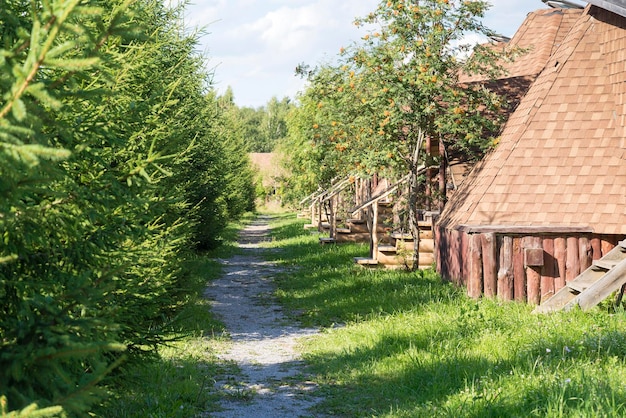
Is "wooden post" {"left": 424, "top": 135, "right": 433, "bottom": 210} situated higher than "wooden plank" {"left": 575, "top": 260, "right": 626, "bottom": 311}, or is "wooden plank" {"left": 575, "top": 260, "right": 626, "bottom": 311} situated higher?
"wooden post" {"left": 424, "top": 135, "right": 433, "bottom": 210}

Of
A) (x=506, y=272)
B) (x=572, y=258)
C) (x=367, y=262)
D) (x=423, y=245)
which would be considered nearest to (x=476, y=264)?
(x=506, y=272)

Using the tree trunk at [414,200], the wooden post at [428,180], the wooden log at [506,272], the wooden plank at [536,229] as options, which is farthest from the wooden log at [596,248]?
the wooden post at [428,180]

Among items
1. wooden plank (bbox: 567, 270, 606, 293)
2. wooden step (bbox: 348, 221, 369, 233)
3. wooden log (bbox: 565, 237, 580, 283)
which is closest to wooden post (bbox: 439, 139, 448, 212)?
wooden log (bbox: 565, 237, 580, 283)

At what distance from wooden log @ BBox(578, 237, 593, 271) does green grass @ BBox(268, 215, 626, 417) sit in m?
1.30

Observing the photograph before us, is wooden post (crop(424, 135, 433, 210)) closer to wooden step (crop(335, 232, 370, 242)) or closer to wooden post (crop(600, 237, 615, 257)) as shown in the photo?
wooden post (crop(600, 237, 615, 257))

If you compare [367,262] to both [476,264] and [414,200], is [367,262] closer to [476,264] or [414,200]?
[414,200]

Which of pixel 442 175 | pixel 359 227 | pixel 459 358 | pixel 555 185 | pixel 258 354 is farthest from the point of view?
pixel 359 227

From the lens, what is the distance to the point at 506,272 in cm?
1090

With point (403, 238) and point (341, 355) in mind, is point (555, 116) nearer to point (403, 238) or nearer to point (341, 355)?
point (403, 238)

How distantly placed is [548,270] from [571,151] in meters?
2.13

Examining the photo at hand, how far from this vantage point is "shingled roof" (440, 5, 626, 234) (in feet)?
36.5

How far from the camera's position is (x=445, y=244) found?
518 inches

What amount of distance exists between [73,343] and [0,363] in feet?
1.25

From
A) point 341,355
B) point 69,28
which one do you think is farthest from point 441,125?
point 69,28
